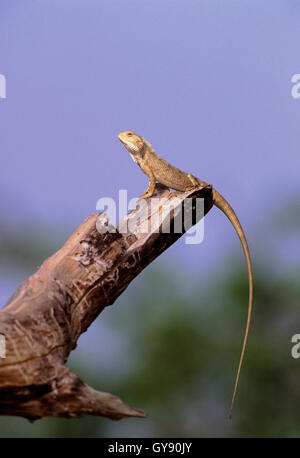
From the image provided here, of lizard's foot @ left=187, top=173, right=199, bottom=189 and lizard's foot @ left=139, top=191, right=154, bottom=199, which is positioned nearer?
lizard's foot @ left=139, top=191, right=154, bottom=199

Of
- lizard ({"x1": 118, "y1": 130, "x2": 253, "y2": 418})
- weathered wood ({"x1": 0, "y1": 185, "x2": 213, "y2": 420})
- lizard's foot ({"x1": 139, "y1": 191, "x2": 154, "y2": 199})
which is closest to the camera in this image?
weathered wood ({"x1": 0, "y1": 185, "x2": 213, "y2": 420})

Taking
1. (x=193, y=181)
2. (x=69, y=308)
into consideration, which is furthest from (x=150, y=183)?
(x=69, y=308)

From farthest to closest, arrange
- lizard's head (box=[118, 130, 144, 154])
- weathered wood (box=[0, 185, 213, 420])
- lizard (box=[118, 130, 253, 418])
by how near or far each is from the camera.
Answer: lizard's head (box=[118, 130, 144, 154]) → lizard (box=[118, 130, 253, 418]) → weathered wood (box=[0, 185, 213, 420])

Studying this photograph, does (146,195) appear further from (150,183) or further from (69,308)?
(69,308)

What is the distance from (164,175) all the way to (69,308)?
2.32 meters

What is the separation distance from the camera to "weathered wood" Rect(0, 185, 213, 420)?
12.4 feet

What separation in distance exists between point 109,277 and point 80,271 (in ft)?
0.72

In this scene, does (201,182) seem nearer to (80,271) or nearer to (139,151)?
(139,151)

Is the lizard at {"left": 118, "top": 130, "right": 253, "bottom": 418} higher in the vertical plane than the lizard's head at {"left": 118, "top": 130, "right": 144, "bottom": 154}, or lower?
lower

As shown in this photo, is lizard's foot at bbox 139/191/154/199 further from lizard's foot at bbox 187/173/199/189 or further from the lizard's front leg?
lizard's foot at bbox 187/173/199/189

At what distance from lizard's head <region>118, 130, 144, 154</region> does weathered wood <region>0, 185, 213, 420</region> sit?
1281 mm

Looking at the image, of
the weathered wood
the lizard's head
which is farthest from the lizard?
the weathered wood

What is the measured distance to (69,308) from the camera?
173 inches

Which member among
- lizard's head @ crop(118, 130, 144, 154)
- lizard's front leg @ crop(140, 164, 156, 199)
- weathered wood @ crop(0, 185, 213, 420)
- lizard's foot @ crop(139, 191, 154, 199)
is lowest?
weathered wood @ crop(0, 185, 213, 420)
